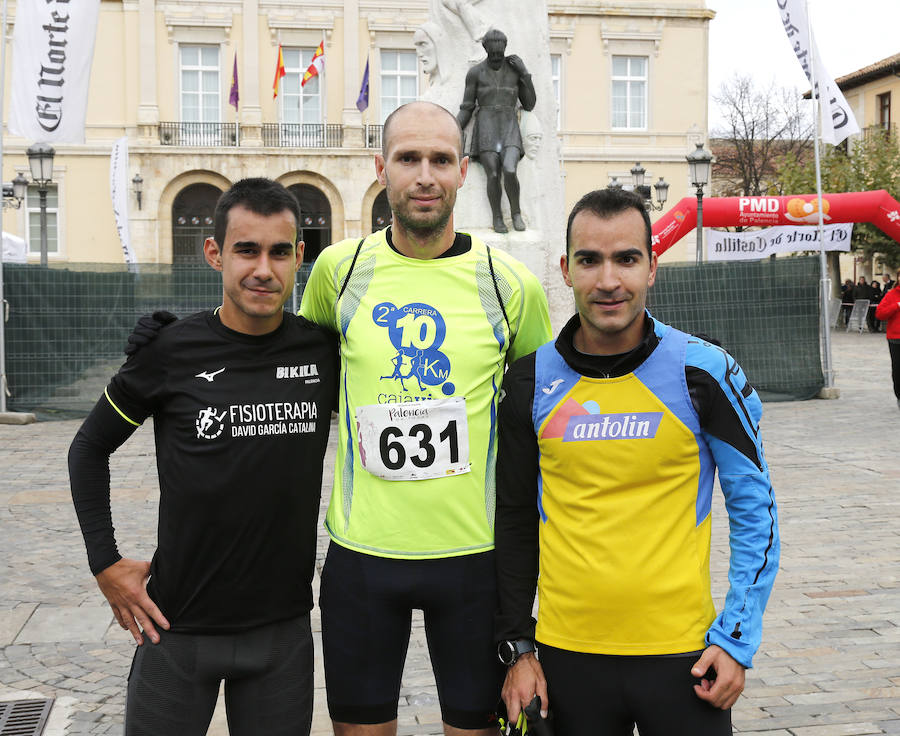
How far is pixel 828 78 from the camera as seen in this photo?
1631 cm

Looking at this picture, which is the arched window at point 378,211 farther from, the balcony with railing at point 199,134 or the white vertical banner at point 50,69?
the white vertical banner at point 50,69

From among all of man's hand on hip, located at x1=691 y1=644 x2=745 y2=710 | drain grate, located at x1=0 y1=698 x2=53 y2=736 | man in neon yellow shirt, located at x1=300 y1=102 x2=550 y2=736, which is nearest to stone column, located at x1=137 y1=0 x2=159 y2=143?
drain grate, located at x1=0 y1=698 x2=53 y2=736

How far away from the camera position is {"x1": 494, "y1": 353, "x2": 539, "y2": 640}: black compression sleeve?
2.52 m

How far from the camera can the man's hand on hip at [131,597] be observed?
258 centimetres

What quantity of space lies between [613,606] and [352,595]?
74 cm

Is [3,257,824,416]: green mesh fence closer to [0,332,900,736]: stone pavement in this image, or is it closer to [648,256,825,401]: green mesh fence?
[648,256,825,401]: green mesh fence

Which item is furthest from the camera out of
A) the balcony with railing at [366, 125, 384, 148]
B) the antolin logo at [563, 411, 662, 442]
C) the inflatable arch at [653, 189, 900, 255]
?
the balcony with railing at [366, 125, 384, 148]

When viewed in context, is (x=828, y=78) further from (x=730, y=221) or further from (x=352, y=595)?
(x=352, y=595)

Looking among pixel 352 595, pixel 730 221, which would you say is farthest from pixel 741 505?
pixel 730 221

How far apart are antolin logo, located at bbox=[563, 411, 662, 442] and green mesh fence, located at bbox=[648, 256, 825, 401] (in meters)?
13.7

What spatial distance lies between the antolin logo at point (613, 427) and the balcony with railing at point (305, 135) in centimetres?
3452

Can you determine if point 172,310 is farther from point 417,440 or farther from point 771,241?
point 417,440

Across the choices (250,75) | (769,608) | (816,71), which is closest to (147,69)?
(250,75)

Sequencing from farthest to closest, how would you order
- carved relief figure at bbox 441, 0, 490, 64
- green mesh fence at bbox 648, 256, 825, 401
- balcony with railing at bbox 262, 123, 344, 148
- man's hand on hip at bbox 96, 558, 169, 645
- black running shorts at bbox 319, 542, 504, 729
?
1. balcony with railing at bbox 262, 123, 344, 148
2. green mesh fence at bbox 648, 256, 825, 401
3. carved relief figure at bbox 441, 0, 490, 64
4. black running shorts at bbox 319, 542, 504, 729
5. man's hand on hip at bbox 96, 558, 169, 645
